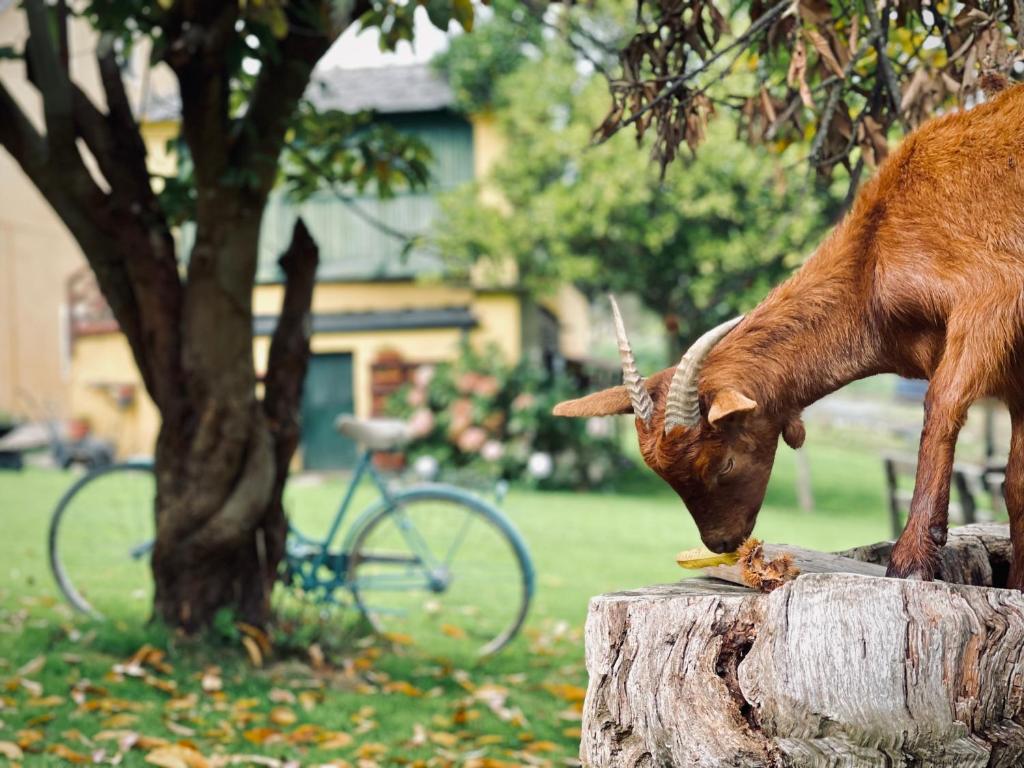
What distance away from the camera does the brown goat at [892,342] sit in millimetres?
2537

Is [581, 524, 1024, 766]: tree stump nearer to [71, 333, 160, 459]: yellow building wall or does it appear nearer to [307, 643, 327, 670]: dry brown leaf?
[307, 643, 327, 670]: dry brown leaf

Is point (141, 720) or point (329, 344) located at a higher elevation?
point (329, 344)

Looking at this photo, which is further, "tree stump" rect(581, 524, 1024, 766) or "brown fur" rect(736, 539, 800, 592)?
"brown fur" rect(736, 539, 800, 592)

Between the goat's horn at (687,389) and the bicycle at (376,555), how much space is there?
4114 mm

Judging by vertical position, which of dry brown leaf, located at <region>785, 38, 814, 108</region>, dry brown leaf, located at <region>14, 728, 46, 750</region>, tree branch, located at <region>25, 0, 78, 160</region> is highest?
tree branch, located at <region>25, 0, 78, 160</region>

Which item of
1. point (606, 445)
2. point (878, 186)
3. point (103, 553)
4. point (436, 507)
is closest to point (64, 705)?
point (436, 507)

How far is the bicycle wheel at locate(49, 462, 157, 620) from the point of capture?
7336 mm

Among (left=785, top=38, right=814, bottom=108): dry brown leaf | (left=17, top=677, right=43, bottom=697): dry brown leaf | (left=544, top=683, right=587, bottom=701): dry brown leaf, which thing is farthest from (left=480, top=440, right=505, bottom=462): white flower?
(left=785, top=38, right=814, bottom=108): dry brown leaf

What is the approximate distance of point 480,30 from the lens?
18469 mm

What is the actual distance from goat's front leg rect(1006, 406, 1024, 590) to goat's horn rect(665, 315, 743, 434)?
77 centimetres

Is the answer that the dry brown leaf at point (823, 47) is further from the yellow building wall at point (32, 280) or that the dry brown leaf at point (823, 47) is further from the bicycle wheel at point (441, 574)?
the yellow building wall at point (32, 280)

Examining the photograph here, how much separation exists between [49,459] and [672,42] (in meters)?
17.2

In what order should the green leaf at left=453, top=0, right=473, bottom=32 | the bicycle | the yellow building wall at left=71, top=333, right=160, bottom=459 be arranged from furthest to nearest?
1. the yellow building wall at left=71, top=333, right=160, bottom=459
2. the bicycle
3. the green leaf at left=453, top=0, right=473, bottom=32

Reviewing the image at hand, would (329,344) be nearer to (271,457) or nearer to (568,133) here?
(568,133)
